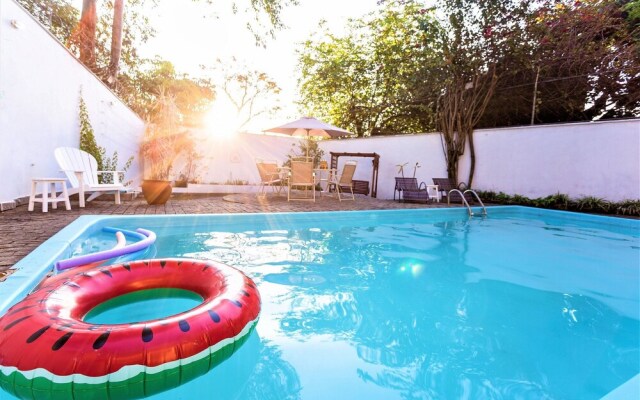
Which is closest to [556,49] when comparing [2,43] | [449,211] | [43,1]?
[449,211]

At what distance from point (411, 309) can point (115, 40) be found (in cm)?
1066

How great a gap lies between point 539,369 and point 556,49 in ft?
32.9

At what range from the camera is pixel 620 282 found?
10.7 feet

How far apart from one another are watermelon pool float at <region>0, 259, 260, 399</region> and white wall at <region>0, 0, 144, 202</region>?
415 centimetres

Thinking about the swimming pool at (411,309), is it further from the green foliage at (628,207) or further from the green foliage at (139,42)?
the green foliage at (139,42)

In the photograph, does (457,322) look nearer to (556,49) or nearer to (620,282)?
(620,282)

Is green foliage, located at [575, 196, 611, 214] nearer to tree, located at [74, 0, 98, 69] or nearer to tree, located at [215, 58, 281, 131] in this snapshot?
tree, located at [74, 0, 98, 69]

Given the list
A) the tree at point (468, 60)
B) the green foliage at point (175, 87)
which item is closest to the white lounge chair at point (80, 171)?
the tree at point (468, 60)

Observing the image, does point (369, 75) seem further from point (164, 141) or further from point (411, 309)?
point (411, 309)

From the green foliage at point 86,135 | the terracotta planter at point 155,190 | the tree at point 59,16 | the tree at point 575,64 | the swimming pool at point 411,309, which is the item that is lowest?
the swimming pool at point 411,309

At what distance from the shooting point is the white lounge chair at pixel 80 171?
4.94m

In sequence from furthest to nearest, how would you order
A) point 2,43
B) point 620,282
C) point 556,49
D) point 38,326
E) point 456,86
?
1. point 456,86
2. point 556,49
3. point 2,43
4. point 620,282
5. point 38,326

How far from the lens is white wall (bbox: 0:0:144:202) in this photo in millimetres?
4223

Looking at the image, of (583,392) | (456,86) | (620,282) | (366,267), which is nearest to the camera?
(583,392)
